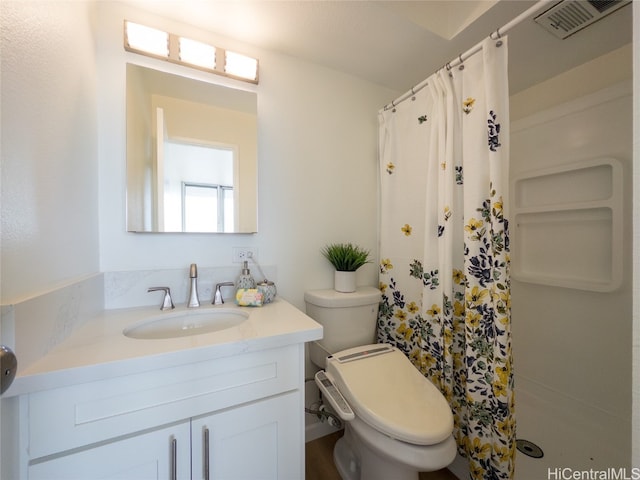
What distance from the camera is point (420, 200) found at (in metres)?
1.32

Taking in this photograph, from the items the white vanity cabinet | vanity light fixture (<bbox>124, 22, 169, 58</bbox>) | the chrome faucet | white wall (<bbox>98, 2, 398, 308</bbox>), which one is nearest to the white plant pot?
white wall (<bbox>98, 2, 398, 308</bbox>)

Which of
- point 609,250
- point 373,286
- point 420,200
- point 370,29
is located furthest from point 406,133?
point 609,250

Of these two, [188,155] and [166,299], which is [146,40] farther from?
[166,299]

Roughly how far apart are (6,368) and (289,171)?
46.2 inches

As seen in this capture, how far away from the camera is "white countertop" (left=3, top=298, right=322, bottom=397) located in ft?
1.77

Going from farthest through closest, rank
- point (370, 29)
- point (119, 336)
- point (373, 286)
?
point (373, 286) < point (370, 29) < point (119, 336)

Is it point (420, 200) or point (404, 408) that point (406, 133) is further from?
point (404, 408)

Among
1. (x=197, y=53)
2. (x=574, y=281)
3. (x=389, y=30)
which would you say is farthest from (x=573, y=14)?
(x=197, y=53)

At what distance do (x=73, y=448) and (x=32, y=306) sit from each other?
351mm

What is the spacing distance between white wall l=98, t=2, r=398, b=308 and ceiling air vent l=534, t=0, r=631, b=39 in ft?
2.64

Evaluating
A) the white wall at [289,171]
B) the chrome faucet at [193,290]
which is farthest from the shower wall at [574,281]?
the chrome faucet at [193,290]

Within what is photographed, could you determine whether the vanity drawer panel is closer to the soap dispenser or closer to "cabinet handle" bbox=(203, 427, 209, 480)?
"cabinet handle" bbox=(203, 427, 209, 480)

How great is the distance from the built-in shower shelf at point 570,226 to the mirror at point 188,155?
6.20 feet

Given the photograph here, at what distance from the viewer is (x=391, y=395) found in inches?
37.5
